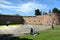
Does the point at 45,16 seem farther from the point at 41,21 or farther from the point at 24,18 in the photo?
the point at 24,18

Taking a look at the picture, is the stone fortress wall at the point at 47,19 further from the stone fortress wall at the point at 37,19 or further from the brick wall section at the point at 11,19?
the brick wall section at the point at 11,19

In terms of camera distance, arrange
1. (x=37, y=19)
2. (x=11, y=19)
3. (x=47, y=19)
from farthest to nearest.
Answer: (x=11, y=19) → (x=37, y=19) → (x=47, y=19)

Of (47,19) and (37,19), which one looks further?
(37,19)

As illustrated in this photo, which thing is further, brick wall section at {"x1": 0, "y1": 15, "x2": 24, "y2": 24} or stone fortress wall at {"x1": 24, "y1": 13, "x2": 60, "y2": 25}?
brick wall section at {"x1": 0, "y1": 15, "x2": 24, "y2": 24}

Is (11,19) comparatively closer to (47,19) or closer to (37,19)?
(37,19)

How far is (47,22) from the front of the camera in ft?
141

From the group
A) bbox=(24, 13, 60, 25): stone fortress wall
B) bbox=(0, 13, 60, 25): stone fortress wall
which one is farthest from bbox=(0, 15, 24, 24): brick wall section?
bbox=(24, 13, 60, 25): stone fortress wall

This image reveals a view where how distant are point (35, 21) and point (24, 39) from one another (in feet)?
109

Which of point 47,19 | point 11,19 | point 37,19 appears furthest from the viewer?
point 11,19

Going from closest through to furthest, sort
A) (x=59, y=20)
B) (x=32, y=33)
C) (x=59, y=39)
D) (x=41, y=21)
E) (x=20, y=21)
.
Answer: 1. (x=59, y=39)
2. (x=32, y=33)
3. (x=59, y=20)
4. (x=41, y=21)
5. (x=20, y=21)

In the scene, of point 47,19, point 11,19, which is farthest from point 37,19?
point 11,19

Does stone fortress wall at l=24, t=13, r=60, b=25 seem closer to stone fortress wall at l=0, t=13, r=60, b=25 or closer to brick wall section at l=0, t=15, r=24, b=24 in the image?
stone fortress wall at l=0, t=13, r=60, b=25

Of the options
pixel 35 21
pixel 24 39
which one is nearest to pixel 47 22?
pixel 35 21

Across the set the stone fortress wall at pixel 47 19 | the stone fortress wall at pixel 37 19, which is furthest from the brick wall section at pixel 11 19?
the stone fortress wall at pixel 47 19
